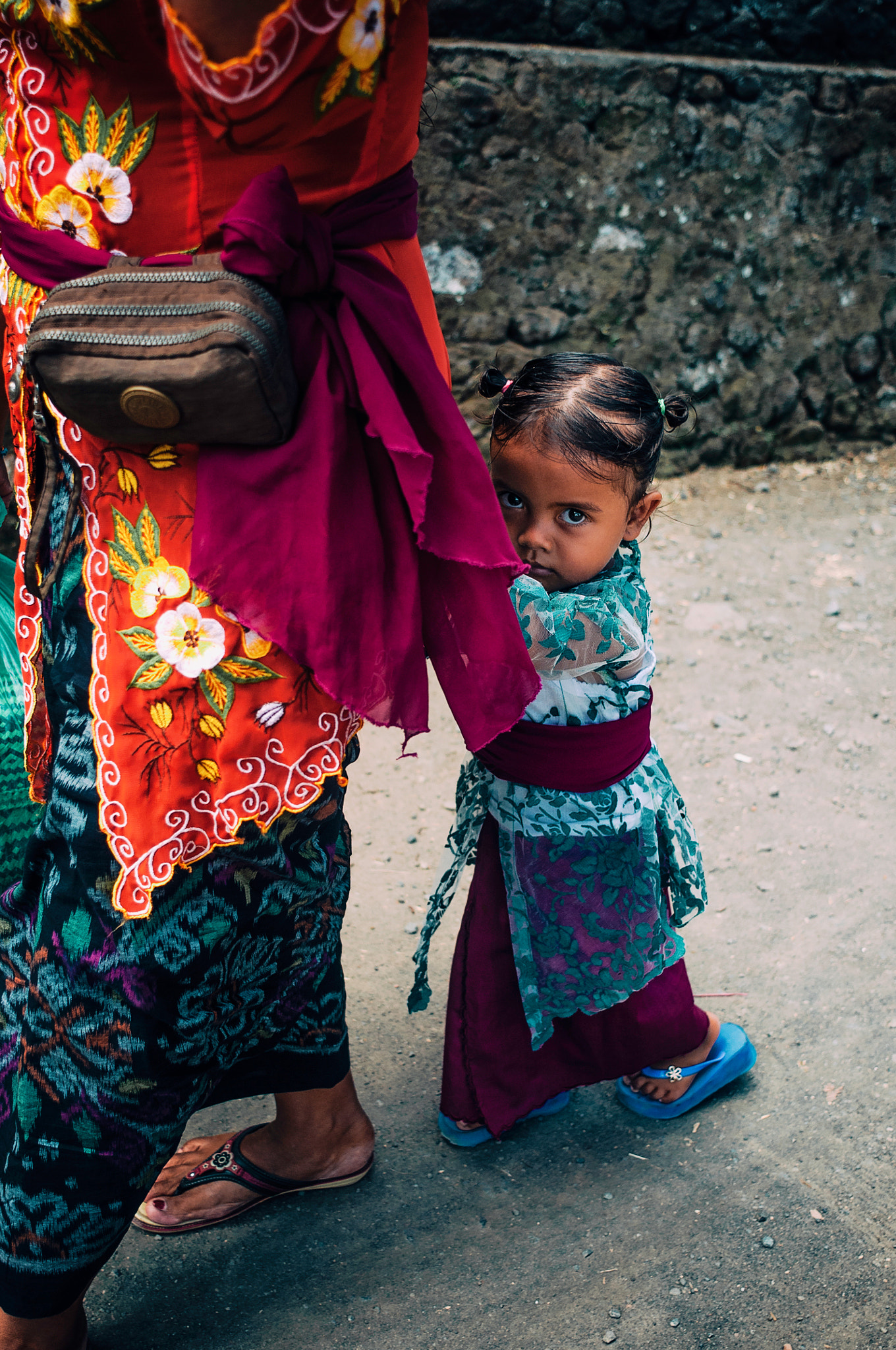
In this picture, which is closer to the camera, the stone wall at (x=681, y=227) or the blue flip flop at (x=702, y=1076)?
the blue flip flop at (x=702, y=1076)

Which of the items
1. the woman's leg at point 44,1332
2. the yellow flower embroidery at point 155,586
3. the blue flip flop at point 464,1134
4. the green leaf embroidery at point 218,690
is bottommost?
the blue flip flop at point 464,1134

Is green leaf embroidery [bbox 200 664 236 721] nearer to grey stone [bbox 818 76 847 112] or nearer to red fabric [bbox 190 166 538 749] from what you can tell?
red fabric [bbox 190 166 538 749]

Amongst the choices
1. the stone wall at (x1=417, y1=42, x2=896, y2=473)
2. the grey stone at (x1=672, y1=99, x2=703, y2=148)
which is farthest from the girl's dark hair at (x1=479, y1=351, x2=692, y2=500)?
the grey stone at (x1=672, y1=99, x2=703, y2=148)

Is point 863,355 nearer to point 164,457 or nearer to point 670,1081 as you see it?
point 670,1081

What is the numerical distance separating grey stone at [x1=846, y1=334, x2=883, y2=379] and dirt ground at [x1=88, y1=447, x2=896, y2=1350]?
2.16 metres

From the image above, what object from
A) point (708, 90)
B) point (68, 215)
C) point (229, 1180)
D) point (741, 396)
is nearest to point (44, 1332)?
point (229, 1180)

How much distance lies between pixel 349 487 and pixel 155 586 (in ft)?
0.77

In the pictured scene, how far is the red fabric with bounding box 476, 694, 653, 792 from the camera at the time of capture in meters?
1.51

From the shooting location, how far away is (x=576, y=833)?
62.0 inches

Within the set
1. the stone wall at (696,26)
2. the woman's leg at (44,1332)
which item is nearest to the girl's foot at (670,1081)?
the woman's leg at (44,1332)

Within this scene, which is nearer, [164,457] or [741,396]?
[164,457]

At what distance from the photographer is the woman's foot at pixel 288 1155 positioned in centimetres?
161

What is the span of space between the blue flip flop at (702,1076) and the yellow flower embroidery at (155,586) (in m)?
1.25

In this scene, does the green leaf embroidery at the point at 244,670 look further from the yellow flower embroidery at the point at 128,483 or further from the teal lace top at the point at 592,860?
the teal lace top at the point at 592,860
